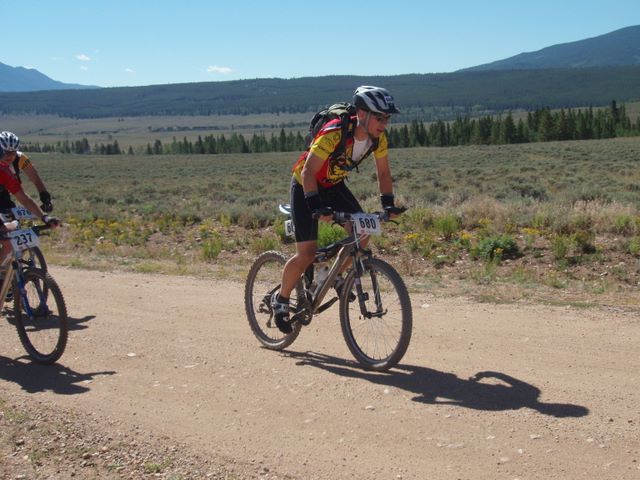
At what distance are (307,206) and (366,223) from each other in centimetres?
58

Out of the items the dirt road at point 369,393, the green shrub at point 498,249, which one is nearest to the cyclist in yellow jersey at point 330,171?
the dirt road at point 369,393

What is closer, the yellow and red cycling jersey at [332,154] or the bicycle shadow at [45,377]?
the yellow and red cycling jersey at [332,154]

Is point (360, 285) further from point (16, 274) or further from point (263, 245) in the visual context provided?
point (263, 245)

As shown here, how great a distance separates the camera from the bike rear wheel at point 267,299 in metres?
6.34

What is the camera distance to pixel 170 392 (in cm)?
540

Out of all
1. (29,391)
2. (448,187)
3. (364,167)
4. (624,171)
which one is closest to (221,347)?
(29,391)

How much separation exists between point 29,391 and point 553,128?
100147 mm

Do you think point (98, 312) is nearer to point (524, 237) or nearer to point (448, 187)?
point (524, 237)

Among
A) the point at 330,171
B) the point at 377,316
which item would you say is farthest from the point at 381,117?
the point at 377,316

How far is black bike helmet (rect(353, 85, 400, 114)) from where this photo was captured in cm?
522

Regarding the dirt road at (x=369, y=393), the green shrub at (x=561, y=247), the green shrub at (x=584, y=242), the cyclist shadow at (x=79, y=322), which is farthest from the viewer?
the green shrub at (x=584, y=242)

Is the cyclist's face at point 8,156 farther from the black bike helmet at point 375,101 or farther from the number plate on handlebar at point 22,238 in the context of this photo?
the black bike helmet at point 375,101

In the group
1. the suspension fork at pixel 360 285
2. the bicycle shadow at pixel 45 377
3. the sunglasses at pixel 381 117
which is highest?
the sunglasses at pixel 381 117

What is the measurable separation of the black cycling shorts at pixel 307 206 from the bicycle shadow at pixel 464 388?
1.10m
